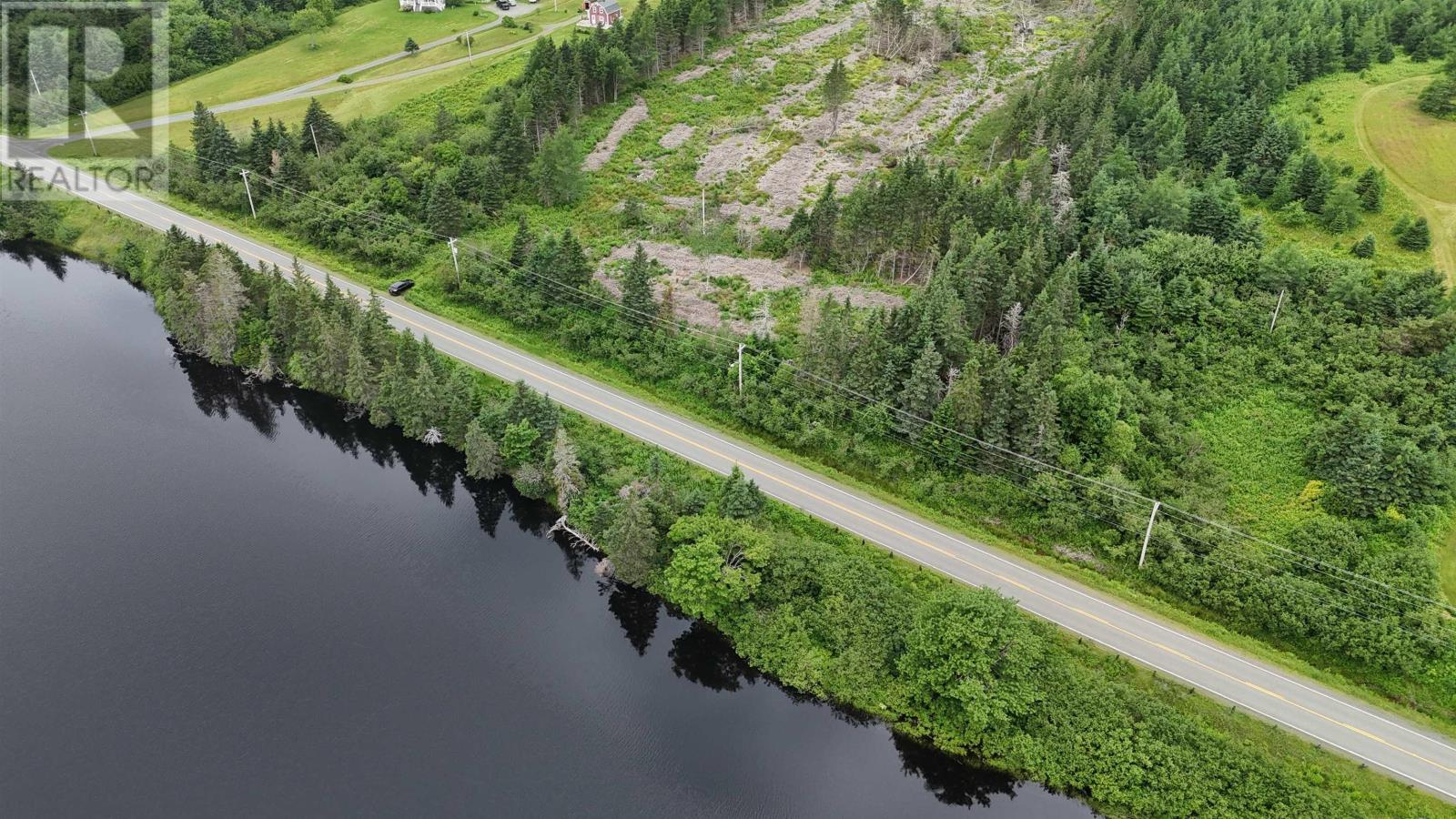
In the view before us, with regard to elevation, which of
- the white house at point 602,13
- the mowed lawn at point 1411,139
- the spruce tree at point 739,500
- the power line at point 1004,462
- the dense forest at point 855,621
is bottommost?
the dense forest at point 855,621

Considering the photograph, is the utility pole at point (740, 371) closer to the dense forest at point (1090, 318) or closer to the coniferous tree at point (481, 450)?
the dense forest at point (1090, 318)

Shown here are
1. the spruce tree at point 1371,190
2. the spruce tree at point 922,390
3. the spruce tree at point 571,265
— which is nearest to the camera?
the spruce tree at point 922,390

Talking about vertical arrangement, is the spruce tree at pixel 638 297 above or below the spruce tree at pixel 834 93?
below

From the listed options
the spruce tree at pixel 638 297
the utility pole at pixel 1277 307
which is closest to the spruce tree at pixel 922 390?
the spruce tree at pixel 638 297

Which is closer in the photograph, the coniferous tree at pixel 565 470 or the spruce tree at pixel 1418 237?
the coniferous tree at pixel 565 470

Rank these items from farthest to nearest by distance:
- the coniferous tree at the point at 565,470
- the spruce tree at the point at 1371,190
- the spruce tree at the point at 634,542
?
1. the spruce tree at the point at 1371,190
2. the coniferous tree at the point at 565,470
3. the spruce tree at the point at 634,542

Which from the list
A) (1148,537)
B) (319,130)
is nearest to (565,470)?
(1148,537)

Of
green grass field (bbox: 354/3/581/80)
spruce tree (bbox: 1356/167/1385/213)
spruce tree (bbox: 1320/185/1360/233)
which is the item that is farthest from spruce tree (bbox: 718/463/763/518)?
green grass field (bbox: 354/3/581/80)
